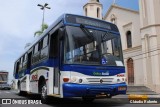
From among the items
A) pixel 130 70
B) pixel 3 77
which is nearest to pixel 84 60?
pixel 130 70

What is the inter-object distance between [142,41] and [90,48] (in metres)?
23.2

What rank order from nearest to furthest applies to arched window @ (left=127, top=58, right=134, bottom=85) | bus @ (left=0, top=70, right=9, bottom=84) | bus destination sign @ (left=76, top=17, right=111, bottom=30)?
bus destination sign @ (left=76, top=17, right=111, bottom=30), arched window @ (left=127, top=58, right=134, bottom=85), bus @ (left=0, top=70, right=9, bottom=84)

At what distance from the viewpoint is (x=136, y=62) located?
34.4m

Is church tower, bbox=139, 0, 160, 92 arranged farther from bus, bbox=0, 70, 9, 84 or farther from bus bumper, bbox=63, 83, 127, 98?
bus, bbox=0, 70, 9, 84

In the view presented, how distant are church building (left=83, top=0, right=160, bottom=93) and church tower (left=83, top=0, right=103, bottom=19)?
494 centimetres

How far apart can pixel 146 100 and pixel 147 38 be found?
62.8ft

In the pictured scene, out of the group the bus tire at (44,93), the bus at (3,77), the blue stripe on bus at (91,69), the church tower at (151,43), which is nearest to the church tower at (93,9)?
the church tower at (151,43)

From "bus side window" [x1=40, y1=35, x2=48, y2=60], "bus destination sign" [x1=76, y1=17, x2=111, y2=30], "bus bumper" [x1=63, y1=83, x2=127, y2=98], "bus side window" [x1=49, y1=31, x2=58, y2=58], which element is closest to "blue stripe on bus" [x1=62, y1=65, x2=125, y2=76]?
"bus bumper" [x1=63, y1=83, x2=127, y2=98]

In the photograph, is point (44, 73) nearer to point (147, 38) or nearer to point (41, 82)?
point (41, 82)

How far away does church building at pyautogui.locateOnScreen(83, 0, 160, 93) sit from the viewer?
3083 centimetres

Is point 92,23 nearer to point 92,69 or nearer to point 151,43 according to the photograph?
point 92,69

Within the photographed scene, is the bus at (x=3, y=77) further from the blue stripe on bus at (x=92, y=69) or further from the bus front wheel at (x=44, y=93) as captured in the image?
the blue stripe on bus at (x=92, y=69)

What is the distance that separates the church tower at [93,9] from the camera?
1754 inches

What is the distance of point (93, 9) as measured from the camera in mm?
44781
